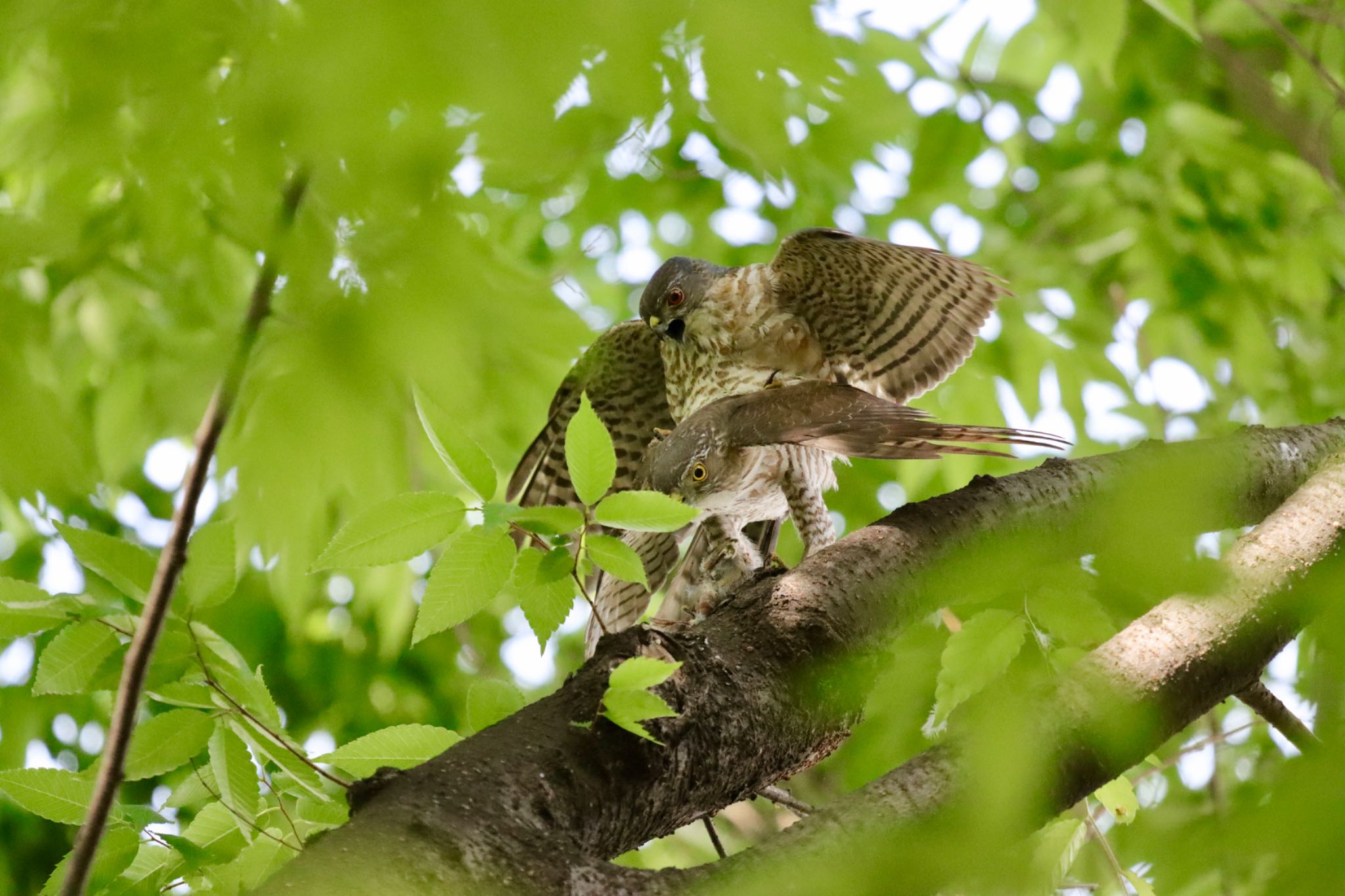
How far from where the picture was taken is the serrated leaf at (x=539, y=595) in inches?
59.6

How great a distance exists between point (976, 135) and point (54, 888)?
3.26 metres

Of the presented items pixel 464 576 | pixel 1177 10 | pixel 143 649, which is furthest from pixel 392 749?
pixel 1177 10

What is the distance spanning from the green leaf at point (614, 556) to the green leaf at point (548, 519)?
40 mm

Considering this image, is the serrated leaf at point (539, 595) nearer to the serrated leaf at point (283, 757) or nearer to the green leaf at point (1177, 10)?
the serrated leaf at point (283, 757)

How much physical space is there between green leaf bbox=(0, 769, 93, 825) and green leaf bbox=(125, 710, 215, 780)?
11 cm

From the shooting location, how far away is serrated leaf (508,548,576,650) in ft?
4.97

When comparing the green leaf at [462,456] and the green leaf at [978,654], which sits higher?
the green leaf at [462,456]

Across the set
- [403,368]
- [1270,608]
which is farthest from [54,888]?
[1270,608]

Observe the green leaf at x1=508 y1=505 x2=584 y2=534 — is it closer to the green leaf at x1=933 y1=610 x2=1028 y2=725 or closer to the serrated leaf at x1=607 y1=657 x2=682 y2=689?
the serrated leaf at x1=607 y1=657 x2=682 y2=689

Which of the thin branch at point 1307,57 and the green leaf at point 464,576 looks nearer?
the green leaf at point 464,576

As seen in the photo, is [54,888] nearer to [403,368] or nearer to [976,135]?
[403,368]

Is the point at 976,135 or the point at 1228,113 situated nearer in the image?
the point at 976,135

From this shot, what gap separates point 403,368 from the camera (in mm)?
907

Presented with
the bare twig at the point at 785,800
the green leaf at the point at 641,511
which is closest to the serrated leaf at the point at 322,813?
the green leaf at the point at 641,511
